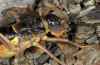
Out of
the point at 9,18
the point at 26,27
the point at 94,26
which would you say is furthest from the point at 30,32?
the point at 94,26

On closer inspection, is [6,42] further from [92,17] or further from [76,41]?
[92,17]

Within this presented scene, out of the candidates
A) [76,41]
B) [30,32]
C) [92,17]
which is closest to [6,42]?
[30,32]

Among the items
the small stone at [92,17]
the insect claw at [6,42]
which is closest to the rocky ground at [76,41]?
the small stone at [92,17]

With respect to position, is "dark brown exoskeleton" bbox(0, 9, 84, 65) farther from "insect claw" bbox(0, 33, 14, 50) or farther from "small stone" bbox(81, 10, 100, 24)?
"small stone" bbox(81, 10, 100, 24)

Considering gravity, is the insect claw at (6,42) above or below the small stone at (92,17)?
below

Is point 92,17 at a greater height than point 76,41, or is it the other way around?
point 92,17

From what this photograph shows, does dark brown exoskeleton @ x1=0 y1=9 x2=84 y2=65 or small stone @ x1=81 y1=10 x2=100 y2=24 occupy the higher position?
small stone @ x1=81 y1=10 x2=100 y2=24

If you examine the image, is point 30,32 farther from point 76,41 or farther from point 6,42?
point 76,41

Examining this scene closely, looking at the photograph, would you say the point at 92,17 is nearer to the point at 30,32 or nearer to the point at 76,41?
the point at 76,41

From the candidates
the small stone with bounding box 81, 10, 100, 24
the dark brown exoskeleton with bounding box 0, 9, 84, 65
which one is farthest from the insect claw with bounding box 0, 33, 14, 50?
the small stone with bounding box 81, 10, 100, 24

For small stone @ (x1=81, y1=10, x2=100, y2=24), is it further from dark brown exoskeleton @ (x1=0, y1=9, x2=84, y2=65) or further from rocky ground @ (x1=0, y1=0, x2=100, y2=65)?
dark brown exoskeleton @ (x1=0, y1=9, x2=84, y2=65)

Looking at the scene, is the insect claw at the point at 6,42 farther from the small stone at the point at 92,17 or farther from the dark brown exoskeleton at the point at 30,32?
the small stone at the point at 92,17

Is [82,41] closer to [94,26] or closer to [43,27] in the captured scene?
[94,26]
